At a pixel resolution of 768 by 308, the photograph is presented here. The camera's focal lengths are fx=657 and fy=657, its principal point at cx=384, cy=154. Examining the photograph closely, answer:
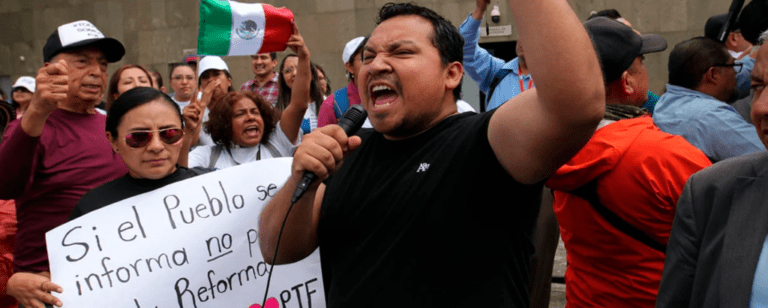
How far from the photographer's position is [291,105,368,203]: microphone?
1.84 m

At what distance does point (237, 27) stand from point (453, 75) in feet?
7.31

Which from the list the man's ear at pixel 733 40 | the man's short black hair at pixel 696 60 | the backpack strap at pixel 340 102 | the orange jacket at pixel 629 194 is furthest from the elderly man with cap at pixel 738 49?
the backpack strap at pixel 340 102

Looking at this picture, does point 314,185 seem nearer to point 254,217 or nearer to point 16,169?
point 254,217

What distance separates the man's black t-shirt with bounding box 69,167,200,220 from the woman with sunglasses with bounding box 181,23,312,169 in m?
1.37

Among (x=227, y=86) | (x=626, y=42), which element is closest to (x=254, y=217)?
(x=626, y=42)

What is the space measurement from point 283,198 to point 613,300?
1307 millimetres

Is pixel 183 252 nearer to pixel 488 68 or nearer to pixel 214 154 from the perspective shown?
pixel 214 154

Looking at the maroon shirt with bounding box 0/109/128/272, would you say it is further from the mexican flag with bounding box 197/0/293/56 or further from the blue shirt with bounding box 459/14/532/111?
the blue shirt with bounding box 459/14/532/111

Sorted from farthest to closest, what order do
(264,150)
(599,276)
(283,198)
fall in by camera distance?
(264,150) → (599,276) → (283,198)

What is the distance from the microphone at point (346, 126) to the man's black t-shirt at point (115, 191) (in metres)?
1.33

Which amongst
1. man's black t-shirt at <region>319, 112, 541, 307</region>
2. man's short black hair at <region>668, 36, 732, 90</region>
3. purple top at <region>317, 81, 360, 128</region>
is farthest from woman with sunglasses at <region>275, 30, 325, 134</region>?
man's black t-shirt at <region>319, 112, 541, 307</region>

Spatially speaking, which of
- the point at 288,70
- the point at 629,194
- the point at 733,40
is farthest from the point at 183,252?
the point at 733,40

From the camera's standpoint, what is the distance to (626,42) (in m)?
2.70

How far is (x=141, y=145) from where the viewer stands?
2.90m
